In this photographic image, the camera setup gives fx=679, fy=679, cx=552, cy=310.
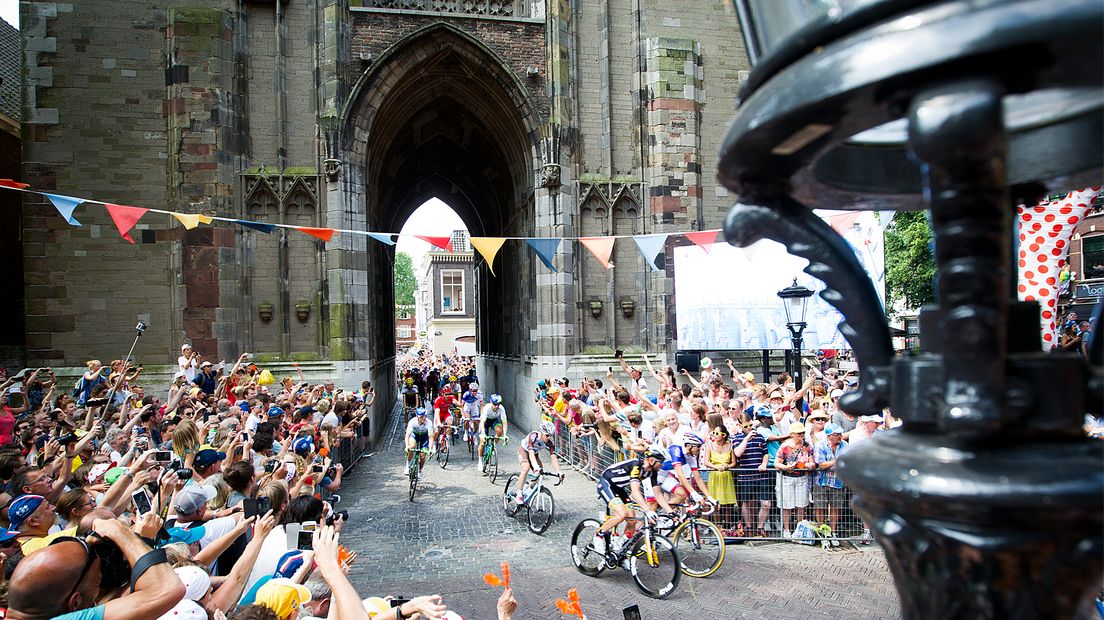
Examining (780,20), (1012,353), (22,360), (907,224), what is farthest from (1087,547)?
(907,224)

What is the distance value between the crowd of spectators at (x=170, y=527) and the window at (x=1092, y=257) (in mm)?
32033

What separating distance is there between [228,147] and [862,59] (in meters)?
17.6

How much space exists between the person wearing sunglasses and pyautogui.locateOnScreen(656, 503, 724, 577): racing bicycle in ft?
18.2

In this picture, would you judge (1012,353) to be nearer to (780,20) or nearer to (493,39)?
(780,20)

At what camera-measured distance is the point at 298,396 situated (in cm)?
1248

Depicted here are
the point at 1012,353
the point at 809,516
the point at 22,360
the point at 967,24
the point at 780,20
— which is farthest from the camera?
the point at 22,360

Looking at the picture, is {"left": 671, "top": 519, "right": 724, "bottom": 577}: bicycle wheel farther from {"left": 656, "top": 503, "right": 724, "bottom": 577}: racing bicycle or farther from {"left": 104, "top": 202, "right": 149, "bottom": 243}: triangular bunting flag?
{"left": 104, "top": 202, "right": 149, "bottom": 243}: triangular bunting flag

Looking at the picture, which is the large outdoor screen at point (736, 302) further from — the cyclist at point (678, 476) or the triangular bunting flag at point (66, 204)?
the triangular bunting flag at point (66, 204)

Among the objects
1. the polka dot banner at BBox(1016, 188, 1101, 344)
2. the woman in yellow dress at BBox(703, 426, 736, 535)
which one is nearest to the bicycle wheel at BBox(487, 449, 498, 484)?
the woman in yellow dress at BBox(703, 426, 736, 535)

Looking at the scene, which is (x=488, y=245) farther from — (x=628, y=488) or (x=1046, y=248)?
(x=1046, y=248)

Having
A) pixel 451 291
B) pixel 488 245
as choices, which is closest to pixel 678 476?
pixel 488 245

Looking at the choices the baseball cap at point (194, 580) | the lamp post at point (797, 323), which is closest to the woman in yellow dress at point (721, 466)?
the lamp post at point (797, 323)

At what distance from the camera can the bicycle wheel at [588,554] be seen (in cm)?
771

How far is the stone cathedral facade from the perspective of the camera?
15.8 metres
